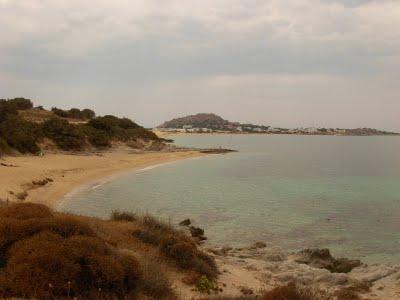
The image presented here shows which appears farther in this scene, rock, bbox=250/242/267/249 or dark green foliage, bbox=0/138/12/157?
dark green foliage, bbox=0/138/12/157

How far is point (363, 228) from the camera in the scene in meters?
22.4

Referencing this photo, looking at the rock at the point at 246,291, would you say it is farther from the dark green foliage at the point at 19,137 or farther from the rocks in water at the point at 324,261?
the dark green foliage at the point at 19,137

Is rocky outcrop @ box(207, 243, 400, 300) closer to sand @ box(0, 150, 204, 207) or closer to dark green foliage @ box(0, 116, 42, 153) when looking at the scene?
sand @ box(0, 150, 204, 207)

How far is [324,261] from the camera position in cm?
1594

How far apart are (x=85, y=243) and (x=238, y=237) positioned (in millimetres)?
11439

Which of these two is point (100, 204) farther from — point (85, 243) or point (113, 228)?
point (85, 243)

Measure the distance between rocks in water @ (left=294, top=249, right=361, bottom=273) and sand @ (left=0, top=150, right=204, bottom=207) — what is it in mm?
13586

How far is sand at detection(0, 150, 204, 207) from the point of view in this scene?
25.7m

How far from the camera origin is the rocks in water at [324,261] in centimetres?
1551

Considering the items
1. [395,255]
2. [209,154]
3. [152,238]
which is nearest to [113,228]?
[152,238]

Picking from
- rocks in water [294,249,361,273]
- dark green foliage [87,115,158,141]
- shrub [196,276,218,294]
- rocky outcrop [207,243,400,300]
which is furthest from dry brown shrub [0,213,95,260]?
dark green foliage [87,115,158,141]

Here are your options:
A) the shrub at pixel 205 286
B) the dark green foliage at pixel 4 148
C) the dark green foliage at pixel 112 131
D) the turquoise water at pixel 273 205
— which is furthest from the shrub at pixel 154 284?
the dark green foliage at pixel 112 131

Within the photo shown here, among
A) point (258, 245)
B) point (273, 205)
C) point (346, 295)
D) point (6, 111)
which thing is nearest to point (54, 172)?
point (273, 205)

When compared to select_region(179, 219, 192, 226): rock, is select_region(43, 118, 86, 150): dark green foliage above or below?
above
